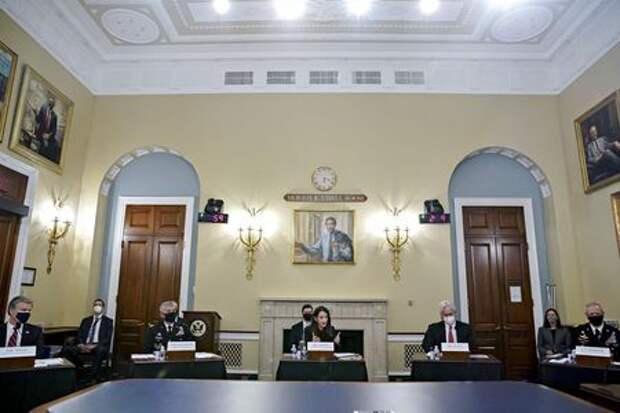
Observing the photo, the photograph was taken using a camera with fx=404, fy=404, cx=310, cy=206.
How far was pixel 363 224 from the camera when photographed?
6.75 metres

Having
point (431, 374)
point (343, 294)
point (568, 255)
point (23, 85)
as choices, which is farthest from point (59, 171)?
point (568, 255)

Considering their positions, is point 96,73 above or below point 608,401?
above

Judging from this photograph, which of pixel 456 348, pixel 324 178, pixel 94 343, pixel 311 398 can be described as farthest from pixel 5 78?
pixel 456 348

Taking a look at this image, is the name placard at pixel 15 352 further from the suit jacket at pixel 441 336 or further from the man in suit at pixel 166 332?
the suit jacket at pixel 441 336

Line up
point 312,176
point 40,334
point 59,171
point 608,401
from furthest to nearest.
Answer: point 312,176 < point 59,171 < point 40,334 < point 608,401

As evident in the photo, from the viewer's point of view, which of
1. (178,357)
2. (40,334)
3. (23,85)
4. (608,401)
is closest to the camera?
(608,401)

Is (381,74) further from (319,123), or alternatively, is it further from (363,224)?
(363,224)

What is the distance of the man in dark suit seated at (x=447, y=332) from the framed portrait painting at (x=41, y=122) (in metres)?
6.06

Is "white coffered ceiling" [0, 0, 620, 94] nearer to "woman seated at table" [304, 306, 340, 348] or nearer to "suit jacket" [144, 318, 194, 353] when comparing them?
"woman seated at table" [304, 306, 340, 348]

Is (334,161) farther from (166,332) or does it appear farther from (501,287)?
(166,332)

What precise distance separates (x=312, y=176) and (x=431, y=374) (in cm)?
373

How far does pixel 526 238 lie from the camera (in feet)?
22.9

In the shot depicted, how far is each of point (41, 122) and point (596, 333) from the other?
8.06m

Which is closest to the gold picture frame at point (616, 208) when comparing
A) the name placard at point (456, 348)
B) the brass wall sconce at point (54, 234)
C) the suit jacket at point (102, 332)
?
the name placard at point (456, 348)
